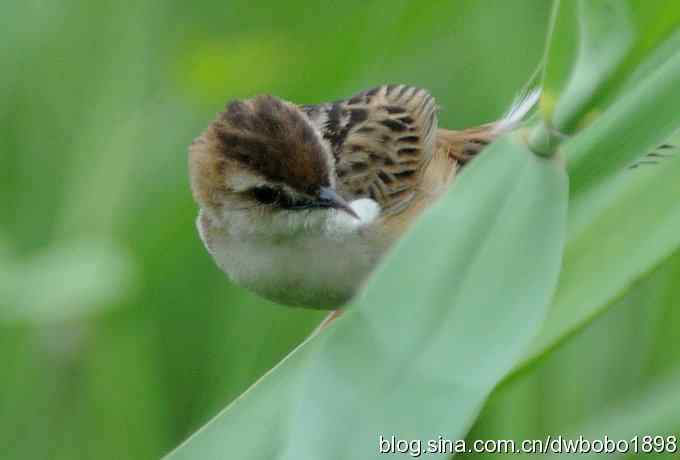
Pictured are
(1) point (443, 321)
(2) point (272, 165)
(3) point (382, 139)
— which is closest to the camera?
(1) point (443, 321)

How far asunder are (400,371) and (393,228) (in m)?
1.28

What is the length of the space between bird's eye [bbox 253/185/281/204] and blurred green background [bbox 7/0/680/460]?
0.49ft

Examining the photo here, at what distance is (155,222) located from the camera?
2148 mm

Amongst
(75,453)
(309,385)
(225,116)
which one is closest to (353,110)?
(225,116)

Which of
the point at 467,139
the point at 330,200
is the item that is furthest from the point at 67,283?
the point at 467,139

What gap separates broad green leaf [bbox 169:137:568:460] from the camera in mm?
991

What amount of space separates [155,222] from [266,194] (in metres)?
0.23

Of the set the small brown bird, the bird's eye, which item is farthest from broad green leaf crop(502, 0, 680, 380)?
the bird's eye

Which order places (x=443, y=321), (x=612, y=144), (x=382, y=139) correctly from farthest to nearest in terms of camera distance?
(x=382, y=139), (x=612, y=144), (x=443, y=321)

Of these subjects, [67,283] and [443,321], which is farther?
[67,283]

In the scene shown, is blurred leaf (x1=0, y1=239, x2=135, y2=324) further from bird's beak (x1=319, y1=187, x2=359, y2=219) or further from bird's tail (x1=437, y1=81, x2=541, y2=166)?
bird's tail (x1=437, y1=81, x2=541, y2=166)

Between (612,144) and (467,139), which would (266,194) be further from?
(612,144)

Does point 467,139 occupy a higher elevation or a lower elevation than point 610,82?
lower

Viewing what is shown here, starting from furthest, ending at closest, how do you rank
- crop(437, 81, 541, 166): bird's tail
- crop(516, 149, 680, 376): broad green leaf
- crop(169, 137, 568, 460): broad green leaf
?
crop(437, 81, 541, 166): bird's tail, crop(516, 149, 680, 376): broad green leaf, crop(169, 137, 568, 460): broad green leaf
